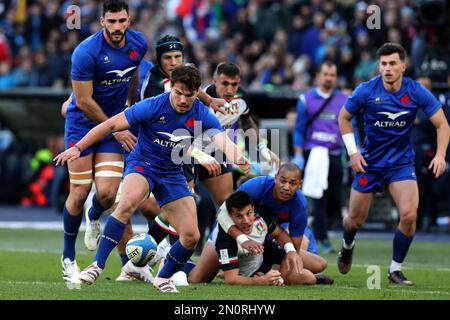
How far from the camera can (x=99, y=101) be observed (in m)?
12.4

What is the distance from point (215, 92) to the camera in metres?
13.6

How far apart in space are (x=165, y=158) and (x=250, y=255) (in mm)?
1675

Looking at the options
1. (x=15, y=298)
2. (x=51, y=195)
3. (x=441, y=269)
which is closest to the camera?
(x=15, y=298)

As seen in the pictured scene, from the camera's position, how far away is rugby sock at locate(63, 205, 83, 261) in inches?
478

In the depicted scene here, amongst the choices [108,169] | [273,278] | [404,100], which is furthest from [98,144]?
[404,100]

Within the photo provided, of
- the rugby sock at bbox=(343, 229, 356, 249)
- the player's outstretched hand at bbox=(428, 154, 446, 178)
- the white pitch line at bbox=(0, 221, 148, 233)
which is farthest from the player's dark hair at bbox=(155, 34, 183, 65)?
the white pitch line at bbox=(0, 221, 148, 233)

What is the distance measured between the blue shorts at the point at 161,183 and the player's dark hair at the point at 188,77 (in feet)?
2.98

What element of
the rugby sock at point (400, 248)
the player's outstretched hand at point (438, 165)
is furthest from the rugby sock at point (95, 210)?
the player's outstretched hand at point (438, 165)

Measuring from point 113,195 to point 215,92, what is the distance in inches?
82.6

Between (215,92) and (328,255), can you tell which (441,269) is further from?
(215,92)

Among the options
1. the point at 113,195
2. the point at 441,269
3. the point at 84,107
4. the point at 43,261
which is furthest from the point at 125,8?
the point at 441,269

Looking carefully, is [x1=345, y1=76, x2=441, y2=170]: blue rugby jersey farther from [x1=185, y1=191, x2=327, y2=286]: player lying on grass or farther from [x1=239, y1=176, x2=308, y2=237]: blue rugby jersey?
[x1=185, y1=191, x2=327, y2=286]: player lying on grass

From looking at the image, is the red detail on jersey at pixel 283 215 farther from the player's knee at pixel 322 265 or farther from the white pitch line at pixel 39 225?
the white pitch line at pixel 39 225

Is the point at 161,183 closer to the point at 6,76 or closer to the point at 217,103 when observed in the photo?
the point at 217,103
